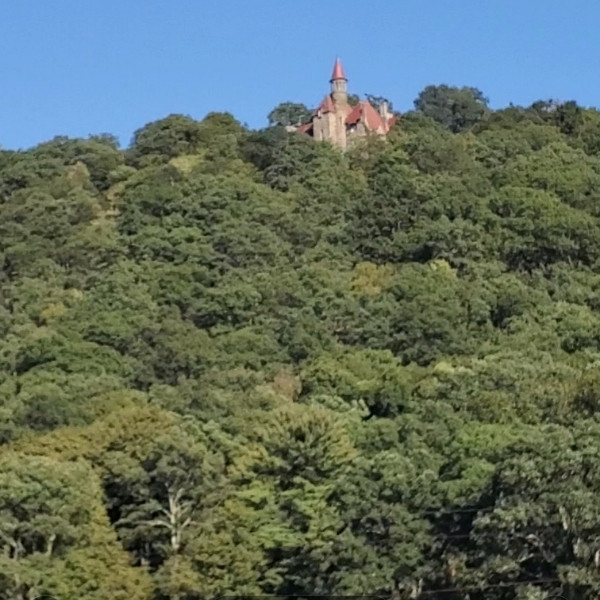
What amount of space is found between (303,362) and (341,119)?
3926cm

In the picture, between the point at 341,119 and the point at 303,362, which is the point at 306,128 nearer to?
the point at 341,119

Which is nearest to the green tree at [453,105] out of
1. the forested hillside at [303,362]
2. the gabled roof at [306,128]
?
the forested hillside at [303,362]

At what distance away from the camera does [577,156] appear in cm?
8038

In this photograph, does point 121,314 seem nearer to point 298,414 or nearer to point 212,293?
point 212,293

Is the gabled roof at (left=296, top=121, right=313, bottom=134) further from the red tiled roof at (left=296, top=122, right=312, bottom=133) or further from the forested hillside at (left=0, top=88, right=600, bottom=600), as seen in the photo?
the forested hillside at (left=0, top=88, right=600, bottom=600)

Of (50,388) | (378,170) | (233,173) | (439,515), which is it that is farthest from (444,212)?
(439,515)

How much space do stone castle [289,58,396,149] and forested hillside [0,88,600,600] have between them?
10.7 ft

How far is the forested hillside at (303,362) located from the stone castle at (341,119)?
3266mm

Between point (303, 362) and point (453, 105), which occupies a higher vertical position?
point (453, 105)

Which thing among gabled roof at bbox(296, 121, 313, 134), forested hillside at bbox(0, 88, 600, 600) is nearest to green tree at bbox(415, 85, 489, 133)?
forested hillside at bbox(0, 88, 600, 600)

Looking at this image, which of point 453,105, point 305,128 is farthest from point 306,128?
point 453,105

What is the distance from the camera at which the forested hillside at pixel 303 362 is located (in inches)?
1427

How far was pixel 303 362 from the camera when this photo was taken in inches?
2378

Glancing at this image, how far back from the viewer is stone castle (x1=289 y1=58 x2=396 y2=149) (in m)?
95.0
